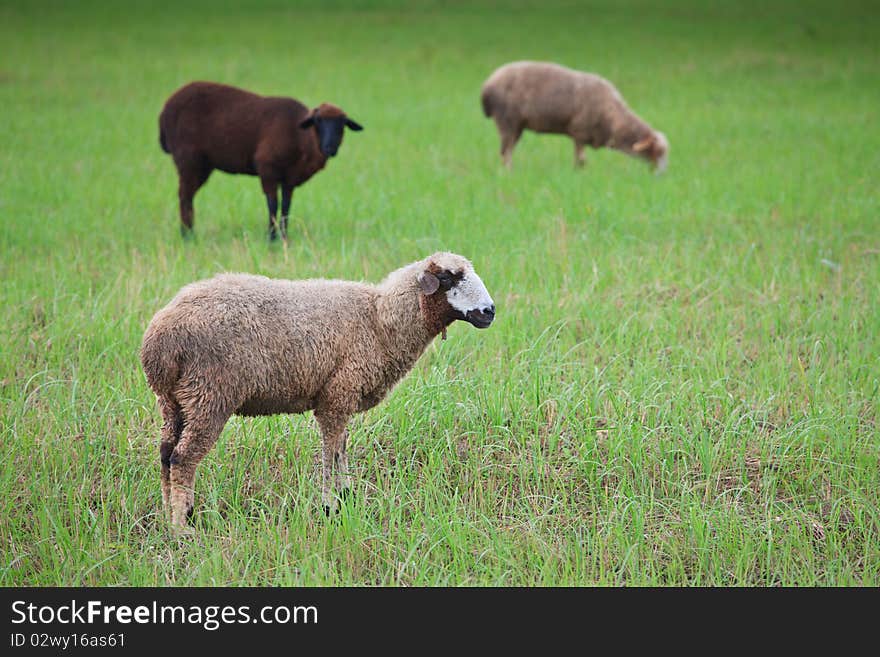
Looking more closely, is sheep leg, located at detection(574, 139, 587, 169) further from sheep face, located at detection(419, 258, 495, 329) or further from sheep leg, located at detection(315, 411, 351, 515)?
sheep leg, located at detection(315, 411, 351, 515)

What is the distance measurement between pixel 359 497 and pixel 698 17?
27.2 meters

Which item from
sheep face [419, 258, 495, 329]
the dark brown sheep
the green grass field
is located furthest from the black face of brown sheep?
sheep face [419, 258, 495, 329]

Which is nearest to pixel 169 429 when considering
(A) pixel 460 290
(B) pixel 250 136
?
(A) pixel 460 290

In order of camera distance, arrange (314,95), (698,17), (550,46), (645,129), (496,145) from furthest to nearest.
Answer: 1. (698,17)
2. (550,46)
3. (314,95)
4. (496,145)
5. (645,129)

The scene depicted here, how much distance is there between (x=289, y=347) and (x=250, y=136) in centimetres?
479

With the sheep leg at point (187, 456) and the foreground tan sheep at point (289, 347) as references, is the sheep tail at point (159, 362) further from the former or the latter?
the sheep leg at point (187, 456)

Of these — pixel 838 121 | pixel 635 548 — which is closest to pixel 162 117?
pixel 635 548

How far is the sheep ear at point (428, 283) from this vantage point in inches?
170

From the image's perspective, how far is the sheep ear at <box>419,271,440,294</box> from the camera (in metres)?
4.32

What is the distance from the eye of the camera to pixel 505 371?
19.5ft

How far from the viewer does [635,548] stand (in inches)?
162

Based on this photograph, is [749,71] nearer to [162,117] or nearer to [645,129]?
[645,129]

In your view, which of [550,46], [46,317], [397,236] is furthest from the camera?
[550,46]

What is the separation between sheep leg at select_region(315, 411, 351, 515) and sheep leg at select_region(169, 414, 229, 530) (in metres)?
0.49
